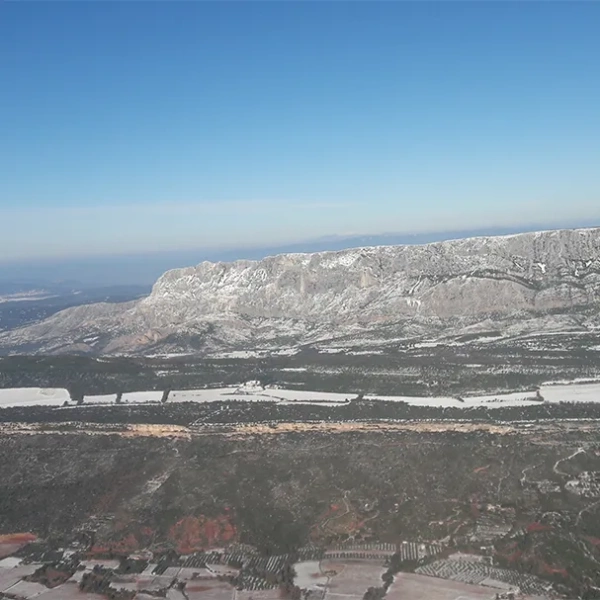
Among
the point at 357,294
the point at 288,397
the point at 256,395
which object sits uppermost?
the point at 357,294

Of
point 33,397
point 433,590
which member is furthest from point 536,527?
point 33,397

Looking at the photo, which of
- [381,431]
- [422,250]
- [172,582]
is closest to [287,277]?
[422,250]

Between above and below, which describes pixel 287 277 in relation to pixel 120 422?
above

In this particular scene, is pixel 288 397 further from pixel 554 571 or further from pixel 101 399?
pixel 554 571

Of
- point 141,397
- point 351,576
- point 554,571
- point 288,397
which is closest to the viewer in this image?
point 554,571

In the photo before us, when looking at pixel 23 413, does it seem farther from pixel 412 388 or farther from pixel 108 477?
pixel 412 388

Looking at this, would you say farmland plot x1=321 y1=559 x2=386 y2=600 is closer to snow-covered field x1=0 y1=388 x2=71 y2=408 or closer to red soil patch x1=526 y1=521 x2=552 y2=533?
red soil patch x1=526 y1=521 x2=552 y2=533
